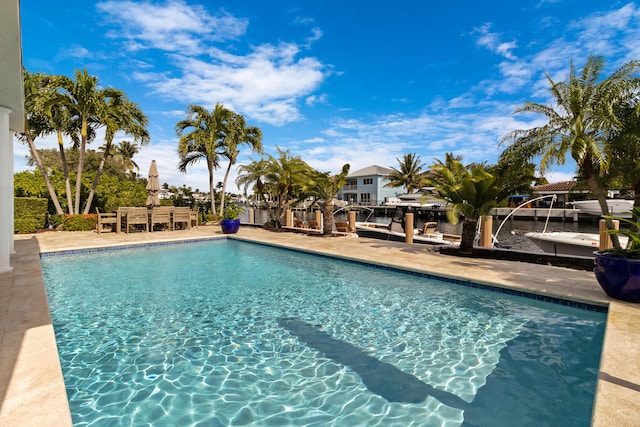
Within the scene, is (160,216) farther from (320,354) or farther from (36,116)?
(320,354)

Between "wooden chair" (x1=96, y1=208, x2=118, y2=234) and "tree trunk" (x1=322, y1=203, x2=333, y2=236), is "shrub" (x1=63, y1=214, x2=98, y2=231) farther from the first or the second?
"tree trunk" (x1=322, y1=203, x2=333, y2=236)

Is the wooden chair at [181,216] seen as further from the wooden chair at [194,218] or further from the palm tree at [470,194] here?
the palm tree at [470,194]

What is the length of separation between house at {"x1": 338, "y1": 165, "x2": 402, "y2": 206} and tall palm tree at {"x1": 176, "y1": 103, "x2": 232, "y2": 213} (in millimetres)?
32137

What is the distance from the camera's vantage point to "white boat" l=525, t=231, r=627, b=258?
9969 millimetres

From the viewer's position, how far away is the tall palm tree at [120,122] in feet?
51.3

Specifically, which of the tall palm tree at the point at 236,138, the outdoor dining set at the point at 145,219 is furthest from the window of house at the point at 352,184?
the outdoor dining set at the point at 145,219

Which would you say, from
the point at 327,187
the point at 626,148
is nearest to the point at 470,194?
the point at 626,148

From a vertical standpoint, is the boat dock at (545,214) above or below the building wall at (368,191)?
below

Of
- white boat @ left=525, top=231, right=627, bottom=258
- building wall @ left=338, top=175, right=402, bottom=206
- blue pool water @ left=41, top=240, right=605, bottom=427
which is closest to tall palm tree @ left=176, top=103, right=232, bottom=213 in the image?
blue pool water @ left=41, top=240, right=605, bottom=427

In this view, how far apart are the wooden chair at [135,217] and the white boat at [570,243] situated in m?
17.3

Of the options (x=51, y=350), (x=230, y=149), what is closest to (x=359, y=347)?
(x=51, y=350)

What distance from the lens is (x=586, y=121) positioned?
7.77 metres

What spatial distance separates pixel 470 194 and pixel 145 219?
14893mm

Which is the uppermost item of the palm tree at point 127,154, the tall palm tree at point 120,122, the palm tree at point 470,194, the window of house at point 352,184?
the palm tree at point 127,154
